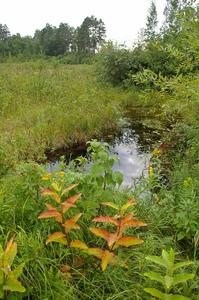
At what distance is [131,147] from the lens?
698 cm

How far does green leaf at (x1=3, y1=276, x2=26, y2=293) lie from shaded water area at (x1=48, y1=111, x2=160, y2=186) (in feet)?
11.2

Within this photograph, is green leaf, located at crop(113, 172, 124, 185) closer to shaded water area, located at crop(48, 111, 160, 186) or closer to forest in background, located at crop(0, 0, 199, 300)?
forest in background, located at crop(0, 0, 199, 300)

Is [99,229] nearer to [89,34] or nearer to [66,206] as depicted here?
[66,206]

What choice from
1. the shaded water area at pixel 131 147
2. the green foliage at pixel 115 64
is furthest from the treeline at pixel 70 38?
the shaded water area at pixel 131 147

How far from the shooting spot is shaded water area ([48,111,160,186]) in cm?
556

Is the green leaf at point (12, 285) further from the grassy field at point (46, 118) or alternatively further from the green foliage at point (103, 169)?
the grassy field at point (46, 118)

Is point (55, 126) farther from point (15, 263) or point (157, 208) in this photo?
point (15, 263)

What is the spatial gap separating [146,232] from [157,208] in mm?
413

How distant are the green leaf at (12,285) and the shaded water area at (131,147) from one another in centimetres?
343

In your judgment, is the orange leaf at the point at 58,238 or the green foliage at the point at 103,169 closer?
the orange leaf at the point at 58,238

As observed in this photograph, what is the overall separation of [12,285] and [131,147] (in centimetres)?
566

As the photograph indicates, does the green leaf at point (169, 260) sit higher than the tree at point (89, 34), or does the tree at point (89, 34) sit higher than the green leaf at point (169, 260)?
the tree at point (89, 34)

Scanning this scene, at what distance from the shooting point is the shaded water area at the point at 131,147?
18.2 feet

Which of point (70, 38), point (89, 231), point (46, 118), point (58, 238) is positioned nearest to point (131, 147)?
point (46, 118)
